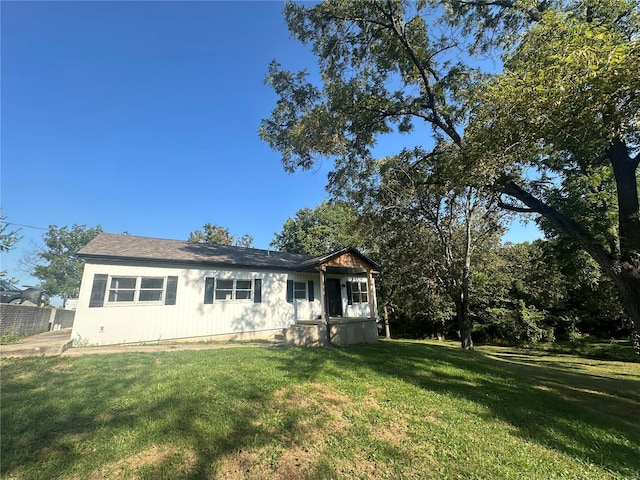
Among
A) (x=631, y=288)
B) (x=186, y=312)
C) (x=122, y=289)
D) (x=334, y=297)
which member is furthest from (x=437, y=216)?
→ (x=122, y=289)

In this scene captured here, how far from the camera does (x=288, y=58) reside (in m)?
11.2

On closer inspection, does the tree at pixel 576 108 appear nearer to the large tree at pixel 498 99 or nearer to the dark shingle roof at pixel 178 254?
the large tree at pixel 498 99

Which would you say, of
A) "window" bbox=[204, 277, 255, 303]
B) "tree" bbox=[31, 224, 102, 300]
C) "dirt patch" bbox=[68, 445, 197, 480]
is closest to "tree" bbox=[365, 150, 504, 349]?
"window" bbox=[204, 277, 255, 303]

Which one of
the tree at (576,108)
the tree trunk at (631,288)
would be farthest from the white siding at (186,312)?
the tree trunk at (631,288)

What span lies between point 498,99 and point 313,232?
2637 cm

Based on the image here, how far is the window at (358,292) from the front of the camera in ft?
52.3

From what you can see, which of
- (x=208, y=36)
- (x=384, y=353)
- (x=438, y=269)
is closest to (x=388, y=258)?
(x=438, y=269)

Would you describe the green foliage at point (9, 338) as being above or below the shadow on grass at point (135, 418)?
above

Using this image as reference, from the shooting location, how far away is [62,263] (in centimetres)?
3997

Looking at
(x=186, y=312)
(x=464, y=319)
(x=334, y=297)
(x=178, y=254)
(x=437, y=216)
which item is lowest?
(x=464, y=319)

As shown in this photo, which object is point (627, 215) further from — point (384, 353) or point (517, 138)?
point (384, 353)

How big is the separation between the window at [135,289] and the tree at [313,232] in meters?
18.8

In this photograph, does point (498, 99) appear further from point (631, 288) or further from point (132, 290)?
point (132, 290)

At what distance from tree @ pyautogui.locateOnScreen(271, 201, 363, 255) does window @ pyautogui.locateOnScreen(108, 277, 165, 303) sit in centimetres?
1882
